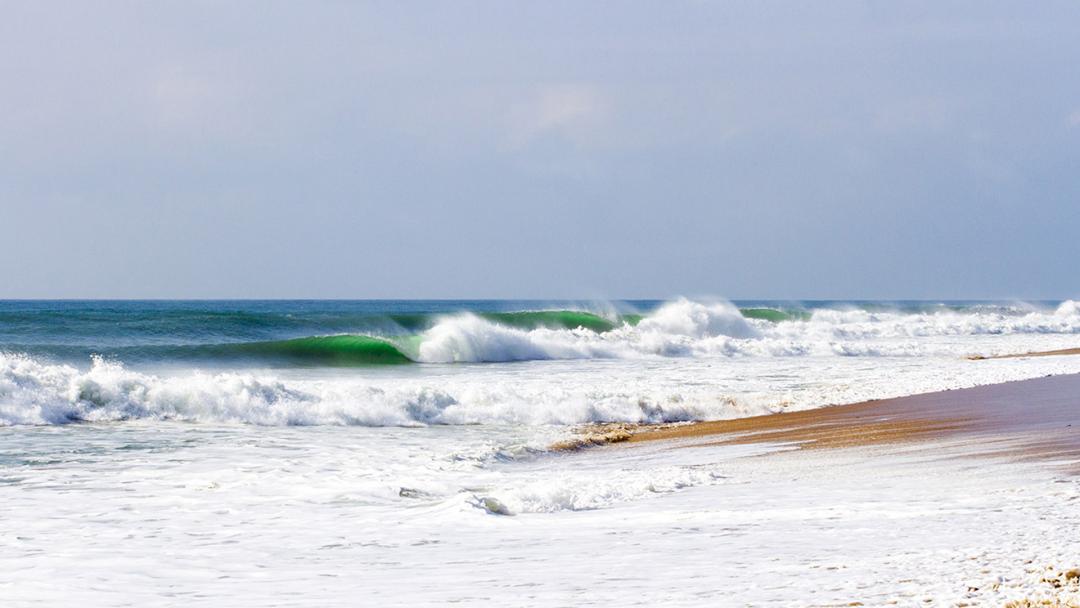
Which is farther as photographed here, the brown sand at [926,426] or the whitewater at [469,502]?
the brown sand at [926,426]

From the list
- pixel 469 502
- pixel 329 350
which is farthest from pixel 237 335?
pixel 469 502

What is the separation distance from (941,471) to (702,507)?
7.39ft

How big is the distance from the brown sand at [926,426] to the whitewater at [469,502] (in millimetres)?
746

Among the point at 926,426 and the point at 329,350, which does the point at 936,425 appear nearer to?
the point at 926,426

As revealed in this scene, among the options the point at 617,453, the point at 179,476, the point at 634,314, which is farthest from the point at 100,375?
the point at 634,314

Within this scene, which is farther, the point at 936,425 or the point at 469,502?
the point at 936,425

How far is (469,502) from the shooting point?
22.9 feet

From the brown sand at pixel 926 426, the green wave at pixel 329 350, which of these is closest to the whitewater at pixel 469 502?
the brown sand at pixel 926 426

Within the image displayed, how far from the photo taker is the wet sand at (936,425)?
9.16m

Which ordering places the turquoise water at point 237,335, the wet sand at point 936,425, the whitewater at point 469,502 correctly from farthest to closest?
the turquoise water at point 237,335 < the wet sand at point 936,425 < the whitewater at point 469,502

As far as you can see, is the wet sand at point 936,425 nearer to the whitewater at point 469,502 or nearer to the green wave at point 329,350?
the whitewater at point 469,502

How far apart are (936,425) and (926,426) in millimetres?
119

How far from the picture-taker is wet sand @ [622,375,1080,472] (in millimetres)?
9164

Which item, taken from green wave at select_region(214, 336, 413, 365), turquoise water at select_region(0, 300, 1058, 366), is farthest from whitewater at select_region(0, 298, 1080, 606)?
turquoise water at select_region(0, 300, 1058, 366)
